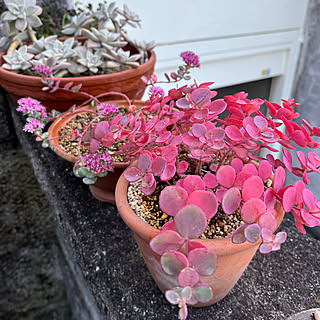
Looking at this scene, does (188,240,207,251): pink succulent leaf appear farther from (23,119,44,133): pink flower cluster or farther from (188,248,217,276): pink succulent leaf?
(23,119,44,133): pink flower cluster

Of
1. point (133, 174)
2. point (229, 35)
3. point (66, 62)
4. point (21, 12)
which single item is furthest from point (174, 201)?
point (229, 35)

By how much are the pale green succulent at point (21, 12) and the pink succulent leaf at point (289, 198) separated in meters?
0.97

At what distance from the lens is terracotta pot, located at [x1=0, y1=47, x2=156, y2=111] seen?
3.10 ft

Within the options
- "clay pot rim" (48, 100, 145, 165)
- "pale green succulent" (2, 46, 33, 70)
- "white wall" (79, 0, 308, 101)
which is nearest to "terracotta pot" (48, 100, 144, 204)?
"clay pot rim" (48, 100, 145, 165)

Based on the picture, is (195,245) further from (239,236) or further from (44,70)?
(44,70)

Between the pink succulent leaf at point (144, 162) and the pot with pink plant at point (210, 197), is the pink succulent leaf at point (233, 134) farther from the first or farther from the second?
the pink succulent leaf at point (144, 162)

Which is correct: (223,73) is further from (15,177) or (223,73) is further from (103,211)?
(103,211)

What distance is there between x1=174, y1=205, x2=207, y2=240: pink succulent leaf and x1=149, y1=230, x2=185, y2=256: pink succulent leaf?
0.01 m

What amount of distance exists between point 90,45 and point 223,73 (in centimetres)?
136

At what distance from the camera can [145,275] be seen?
67 cm

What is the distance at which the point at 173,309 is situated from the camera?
60 centimetres

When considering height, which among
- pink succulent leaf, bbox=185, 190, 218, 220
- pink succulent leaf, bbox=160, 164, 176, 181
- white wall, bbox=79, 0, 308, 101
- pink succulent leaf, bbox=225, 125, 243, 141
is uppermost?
pink succulent leaf, bbox=185, 190, 218, 220

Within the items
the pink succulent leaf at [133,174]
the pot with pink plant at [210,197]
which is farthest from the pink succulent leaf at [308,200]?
the pink succulent leaf at [133,174]

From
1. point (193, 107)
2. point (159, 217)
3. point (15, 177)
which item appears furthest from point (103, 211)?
point (15, 177)
